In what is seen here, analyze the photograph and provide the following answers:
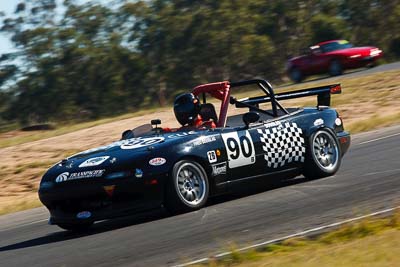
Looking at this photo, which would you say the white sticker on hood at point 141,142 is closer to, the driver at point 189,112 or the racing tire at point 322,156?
the driver at point 189,112

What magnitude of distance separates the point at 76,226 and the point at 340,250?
13.5ft

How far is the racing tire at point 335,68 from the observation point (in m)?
35.0

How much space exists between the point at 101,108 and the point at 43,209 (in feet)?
112

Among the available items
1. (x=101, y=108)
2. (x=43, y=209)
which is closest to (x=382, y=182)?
(x=43, y=209)

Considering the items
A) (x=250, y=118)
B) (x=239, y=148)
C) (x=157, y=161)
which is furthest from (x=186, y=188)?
(x=250, y=118)

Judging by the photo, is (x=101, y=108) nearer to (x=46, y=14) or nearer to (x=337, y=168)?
(x=46, y=14)

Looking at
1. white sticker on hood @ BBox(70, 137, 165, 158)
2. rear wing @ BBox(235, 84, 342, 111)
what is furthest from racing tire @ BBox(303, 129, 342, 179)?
white sticker on hood @ BBox(70, 137, 165, 158)

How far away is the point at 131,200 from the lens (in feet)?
31.8

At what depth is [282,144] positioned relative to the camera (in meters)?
11.3

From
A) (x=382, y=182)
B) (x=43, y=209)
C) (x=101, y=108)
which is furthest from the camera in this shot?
(x=101, y=108)

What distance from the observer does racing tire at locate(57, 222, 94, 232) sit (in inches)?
393

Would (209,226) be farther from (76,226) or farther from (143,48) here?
(143,48)

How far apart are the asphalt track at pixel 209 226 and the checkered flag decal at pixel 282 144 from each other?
0.34 m

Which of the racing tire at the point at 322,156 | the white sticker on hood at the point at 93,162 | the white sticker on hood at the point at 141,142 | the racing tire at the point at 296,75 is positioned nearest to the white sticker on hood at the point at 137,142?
the white sticker on hood at the point at 141,142
